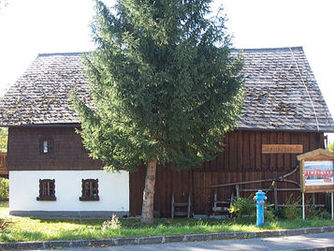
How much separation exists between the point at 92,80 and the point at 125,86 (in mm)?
1962

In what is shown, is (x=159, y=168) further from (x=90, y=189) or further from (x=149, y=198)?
(x=90, y=189)

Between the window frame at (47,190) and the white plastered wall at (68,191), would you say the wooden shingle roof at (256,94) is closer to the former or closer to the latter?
the white plastered wall at (68,191)

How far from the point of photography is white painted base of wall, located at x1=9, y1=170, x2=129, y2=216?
61.0ft

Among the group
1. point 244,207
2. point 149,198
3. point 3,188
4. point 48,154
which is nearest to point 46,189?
point 48,154

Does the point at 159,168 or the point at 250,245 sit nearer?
the point at 250,245

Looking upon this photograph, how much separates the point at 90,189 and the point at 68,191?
997 millimetres

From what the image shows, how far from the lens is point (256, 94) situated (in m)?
19.5

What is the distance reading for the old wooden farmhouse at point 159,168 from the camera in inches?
711

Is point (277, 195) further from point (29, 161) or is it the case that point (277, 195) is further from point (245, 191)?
point (29, 161)

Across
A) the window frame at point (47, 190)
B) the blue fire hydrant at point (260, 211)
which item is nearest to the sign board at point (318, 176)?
the blue fire hydrant at point (260, 211)

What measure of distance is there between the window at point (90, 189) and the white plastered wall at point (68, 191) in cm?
18

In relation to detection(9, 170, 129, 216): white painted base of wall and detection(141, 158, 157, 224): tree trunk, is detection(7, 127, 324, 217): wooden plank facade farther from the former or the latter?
detection(141, 158, 157, 224): tree trunk

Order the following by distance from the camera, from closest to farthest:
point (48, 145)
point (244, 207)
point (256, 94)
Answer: point (244, 207), point (48, 145), point (256, 94)

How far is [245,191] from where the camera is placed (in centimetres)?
1802
